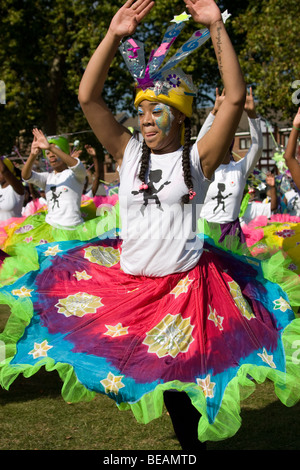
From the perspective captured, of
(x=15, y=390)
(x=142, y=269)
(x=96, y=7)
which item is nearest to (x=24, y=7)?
(x=96, y=7)

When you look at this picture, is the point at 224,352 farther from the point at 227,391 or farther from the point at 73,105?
the point at 73,105

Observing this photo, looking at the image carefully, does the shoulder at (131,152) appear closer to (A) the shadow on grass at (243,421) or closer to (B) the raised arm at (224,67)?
(B) the raised arm at (224,67)

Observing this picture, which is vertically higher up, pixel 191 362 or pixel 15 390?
pixel 191 362

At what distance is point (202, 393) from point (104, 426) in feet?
6.30

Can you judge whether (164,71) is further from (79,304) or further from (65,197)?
(65,197)

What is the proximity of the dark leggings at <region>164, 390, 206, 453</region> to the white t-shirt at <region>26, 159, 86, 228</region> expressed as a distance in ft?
15.9

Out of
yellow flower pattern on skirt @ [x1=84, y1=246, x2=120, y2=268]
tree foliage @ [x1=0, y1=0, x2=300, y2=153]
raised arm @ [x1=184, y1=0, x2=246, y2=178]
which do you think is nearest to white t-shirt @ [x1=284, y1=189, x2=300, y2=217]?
yellow flower pattern on skirt @ [x1=84, y1=246, x2=120, y2=268]

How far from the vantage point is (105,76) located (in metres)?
3.41

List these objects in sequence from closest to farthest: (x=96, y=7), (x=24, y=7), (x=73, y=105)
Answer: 1. (x=96, y=7)
2. (x=24, y=7)
3. (x=73, y=105)

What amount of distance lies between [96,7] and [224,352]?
69.9 ft

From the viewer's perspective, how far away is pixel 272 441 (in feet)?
14.3

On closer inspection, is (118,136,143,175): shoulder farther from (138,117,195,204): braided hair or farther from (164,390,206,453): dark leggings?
(164,390,206,453): dark leggings

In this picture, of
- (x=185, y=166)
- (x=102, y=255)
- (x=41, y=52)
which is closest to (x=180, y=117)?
(x=185, y=166)
